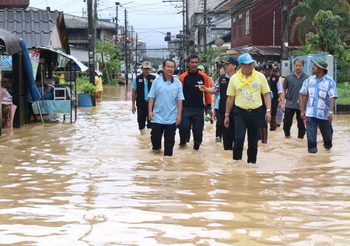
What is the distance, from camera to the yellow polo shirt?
8867 millimetres

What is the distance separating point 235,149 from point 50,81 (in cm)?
1168

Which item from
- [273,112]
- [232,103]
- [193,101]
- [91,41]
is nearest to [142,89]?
[193,101]

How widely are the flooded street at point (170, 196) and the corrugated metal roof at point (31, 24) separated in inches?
223

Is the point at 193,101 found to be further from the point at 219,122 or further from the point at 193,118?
the point at 219,122

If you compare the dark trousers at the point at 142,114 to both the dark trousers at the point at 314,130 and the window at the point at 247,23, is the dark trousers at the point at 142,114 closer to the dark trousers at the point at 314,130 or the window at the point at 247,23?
the dark trousers at the point at 314,130

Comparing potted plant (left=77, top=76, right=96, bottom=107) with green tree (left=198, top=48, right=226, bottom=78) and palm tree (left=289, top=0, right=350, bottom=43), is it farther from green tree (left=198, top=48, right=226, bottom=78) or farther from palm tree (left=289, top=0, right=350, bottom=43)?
palm tree (left=289, top=0, right=350, bottom=43)

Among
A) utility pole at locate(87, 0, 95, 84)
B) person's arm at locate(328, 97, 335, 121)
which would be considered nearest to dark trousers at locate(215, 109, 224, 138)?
person's arm at locate(328, 97, 335, 121)

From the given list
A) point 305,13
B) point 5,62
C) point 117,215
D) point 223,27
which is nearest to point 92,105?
point 5,62

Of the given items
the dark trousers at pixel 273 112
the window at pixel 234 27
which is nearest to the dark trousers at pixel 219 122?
the dark trousers at pixel 273 112

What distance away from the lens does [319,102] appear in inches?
410

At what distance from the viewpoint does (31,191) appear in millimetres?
7273

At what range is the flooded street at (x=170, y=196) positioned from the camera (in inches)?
206

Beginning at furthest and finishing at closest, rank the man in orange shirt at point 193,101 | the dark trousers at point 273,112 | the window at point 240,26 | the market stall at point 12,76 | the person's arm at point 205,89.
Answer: the window at point 240,26, the dark trousers at point 273,112, the market stall at point 12,76, the man in orange shirt at point 193,101, the person's arm at point 205,89

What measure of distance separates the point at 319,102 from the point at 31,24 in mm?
9646
